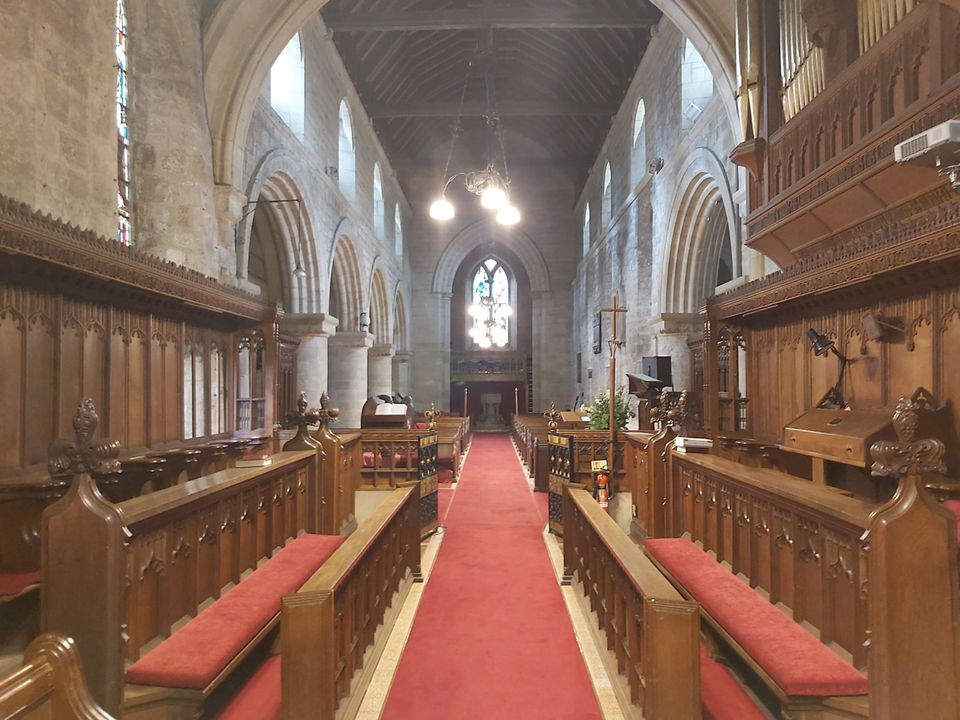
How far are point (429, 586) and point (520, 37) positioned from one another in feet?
39.0

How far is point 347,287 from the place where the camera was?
12227 mm

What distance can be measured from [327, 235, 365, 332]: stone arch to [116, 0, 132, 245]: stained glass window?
5768 millimetres

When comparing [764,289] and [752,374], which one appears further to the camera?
[752,374]

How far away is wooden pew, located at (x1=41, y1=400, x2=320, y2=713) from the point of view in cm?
188

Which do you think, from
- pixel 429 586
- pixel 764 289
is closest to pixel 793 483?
pixel 764 289

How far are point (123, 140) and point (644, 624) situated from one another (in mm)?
6131

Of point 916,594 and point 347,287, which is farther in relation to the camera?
point 347,287

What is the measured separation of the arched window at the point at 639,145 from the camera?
1054 cm

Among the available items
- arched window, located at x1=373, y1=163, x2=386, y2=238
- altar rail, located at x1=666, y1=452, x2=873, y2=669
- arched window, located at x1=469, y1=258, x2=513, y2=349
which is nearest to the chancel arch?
arched window, located at x1=469, y1=258, x2=513, y2=349

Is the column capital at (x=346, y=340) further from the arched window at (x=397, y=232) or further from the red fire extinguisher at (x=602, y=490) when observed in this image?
the red fire extinguisher at (x=602, y=490)

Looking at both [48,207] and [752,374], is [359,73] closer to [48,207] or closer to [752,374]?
[48,207]

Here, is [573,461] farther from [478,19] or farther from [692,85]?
[478,19]

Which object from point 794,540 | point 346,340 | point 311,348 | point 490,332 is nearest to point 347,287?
point 346,340

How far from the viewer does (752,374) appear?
5.32 metres
